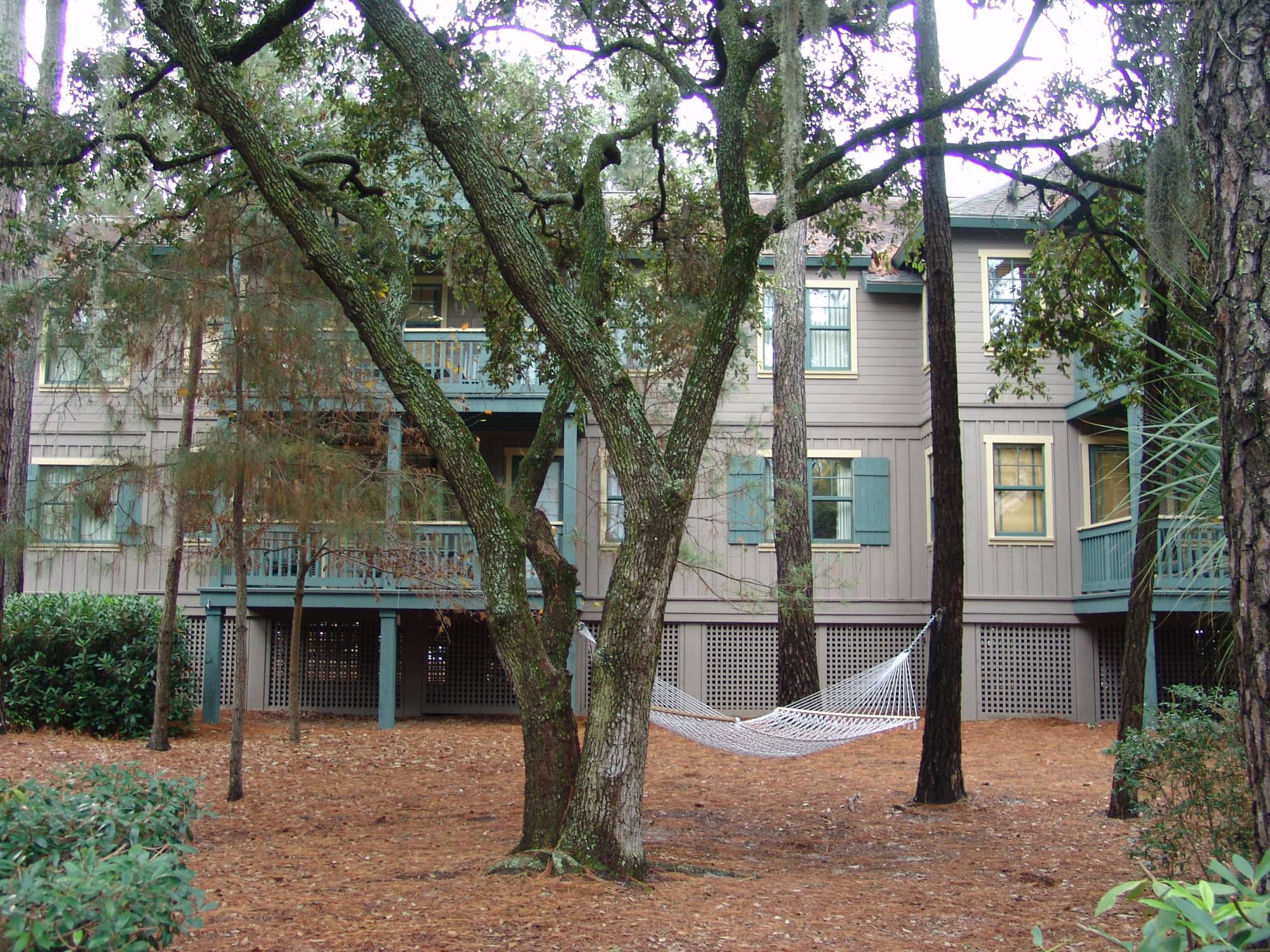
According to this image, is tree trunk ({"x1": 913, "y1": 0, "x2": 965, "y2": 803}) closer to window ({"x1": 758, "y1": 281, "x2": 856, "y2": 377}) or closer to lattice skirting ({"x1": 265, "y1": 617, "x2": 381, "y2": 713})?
window ({"x1": 758, "y1": 281, "x2": 856, "y2": 377})

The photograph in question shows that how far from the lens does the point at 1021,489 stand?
13883 millimetres

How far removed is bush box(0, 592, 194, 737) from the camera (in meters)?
10.4

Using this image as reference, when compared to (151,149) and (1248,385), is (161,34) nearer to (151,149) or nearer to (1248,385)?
(151,149)

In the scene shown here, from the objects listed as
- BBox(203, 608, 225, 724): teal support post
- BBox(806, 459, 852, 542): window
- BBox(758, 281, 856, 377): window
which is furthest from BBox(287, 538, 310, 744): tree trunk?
BBox(758, 281, 856, 377): window

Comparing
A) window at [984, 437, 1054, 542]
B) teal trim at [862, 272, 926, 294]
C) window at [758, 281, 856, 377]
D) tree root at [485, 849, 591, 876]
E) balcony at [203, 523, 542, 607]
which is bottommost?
tree root at [485, 849, 591, 876]

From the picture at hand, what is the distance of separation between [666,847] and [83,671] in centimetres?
680

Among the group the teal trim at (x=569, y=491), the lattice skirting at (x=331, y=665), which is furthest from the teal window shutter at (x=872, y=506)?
the lattice skirting at (x=331, y=665)

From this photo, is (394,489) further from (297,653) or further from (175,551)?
(297,653)

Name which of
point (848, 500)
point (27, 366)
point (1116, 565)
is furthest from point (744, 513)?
point (27, 366)

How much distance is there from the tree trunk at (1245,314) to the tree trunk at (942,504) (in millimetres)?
5374

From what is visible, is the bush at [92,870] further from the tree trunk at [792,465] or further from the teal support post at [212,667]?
the teal support post at [212,667]

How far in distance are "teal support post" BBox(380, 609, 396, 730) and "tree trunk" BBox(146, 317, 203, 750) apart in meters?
2.42

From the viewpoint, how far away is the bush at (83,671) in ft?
34.2

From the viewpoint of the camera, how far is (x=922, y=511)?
1427cm
